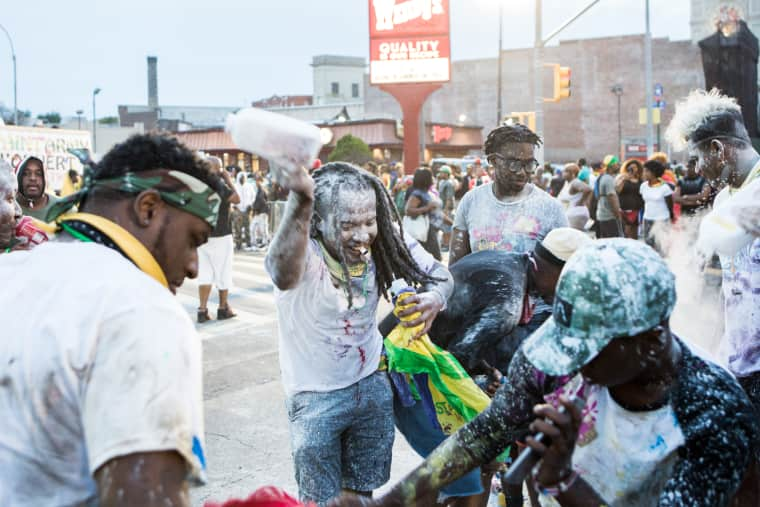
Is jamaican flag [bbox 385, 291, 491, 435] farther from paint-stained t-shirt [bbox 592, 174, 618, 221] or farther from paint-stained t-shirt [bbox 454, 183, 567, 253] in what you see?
paint-stained t-shirt [bbox 592, 174, 618, 221]

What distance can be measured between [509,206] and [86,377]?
3421 mm

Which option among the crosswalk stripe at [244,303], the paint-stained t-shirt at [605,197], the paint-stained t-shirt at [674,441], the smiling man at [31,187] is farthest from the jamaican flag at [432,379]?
the paint-stained t-shirt at [605,197]

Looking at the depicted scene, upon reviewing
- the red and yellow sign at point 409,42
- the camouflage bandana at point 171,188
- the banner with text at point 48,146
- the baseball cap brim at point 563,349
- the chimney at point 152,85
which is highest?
the chimney at point 152,85

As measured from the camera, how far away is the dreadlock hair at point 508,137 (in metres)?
4.58

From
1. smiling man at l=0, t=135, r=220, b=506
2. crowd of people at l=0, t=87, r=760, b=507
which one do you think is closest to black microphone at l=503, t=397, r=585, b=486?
crowd of people at l=0, t=87, r=760, b=507

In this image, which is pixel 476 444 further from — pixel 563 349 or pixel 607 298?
pixel 607 298

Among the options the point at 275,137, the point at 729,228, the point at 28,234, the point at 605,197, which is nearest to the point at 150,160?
the point at 275,137

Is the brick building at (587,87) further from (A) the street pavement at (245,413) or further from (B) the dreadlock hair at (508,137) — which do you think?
(B) the dreadlock hair at (508,137)

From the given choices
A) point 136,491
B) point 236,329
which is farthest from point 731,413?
point 236,329

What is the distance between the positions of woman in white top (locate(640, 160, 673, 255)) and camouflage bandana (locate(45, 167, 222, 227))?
37.7ft

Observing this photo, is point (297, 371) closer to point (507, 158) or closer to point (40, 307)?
point (40, 307)

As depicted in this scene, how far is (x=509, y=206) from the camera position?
4.50 m

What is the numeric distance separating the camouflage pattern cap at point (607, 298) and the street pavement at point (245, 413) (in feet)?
10.6

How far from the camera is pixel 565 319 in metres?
1.76
